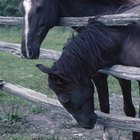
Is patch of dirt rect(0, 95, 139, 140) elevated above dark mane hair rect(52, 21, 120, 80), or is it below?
below

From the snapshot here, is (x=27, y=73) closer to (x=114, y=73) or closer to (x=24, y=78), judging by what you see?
(x=24, y=78)

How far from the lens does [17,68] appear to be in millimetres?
9734

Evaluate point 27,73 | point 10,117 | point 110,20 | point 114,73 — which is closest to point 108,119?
point 114,73

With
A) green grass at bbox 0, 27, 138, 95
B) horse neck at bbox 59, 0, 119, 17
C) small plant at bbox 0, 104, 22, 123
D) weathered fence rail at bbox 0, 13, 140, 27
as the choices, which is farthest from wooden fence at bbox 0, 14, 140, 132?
green grass at bbox 0, 27, 138, 95

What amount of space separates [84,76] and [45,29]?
119cm

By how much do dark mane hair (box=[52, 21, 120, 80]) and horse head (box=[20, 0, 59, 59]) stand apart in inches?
33.1

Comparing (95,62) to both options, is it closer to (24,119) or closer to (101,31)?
(101,31)

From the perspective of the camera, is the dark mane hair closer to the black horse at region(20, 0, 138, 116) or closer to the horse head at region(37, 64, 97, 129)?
the horse head at region(37, 64, 97, 129)

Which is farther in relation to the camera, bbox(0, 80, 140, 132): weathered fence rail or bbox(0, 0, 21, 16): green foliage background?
bbox(0, 0, 21, 16): green foliage background

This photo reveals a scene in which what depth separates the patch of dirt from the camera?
4.96 m

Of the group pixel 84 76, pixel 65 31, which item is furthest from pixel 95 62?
pixel 65 31

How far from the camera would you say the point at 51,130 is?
5.21 metres

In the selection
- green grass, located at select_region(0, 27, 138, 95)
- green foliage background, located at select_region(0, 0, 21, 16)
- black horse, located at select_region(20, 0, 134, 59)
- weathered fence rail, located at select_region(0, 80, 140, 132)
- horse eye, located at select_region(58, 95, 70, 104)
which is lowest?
green foliage background, located at select_region(0, 0, 21, 16)

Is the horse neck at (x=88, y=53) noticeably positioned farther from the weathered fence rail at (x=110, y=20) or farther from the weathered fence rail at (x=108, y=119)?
the weathered fence rail at (x=108, y=119)
